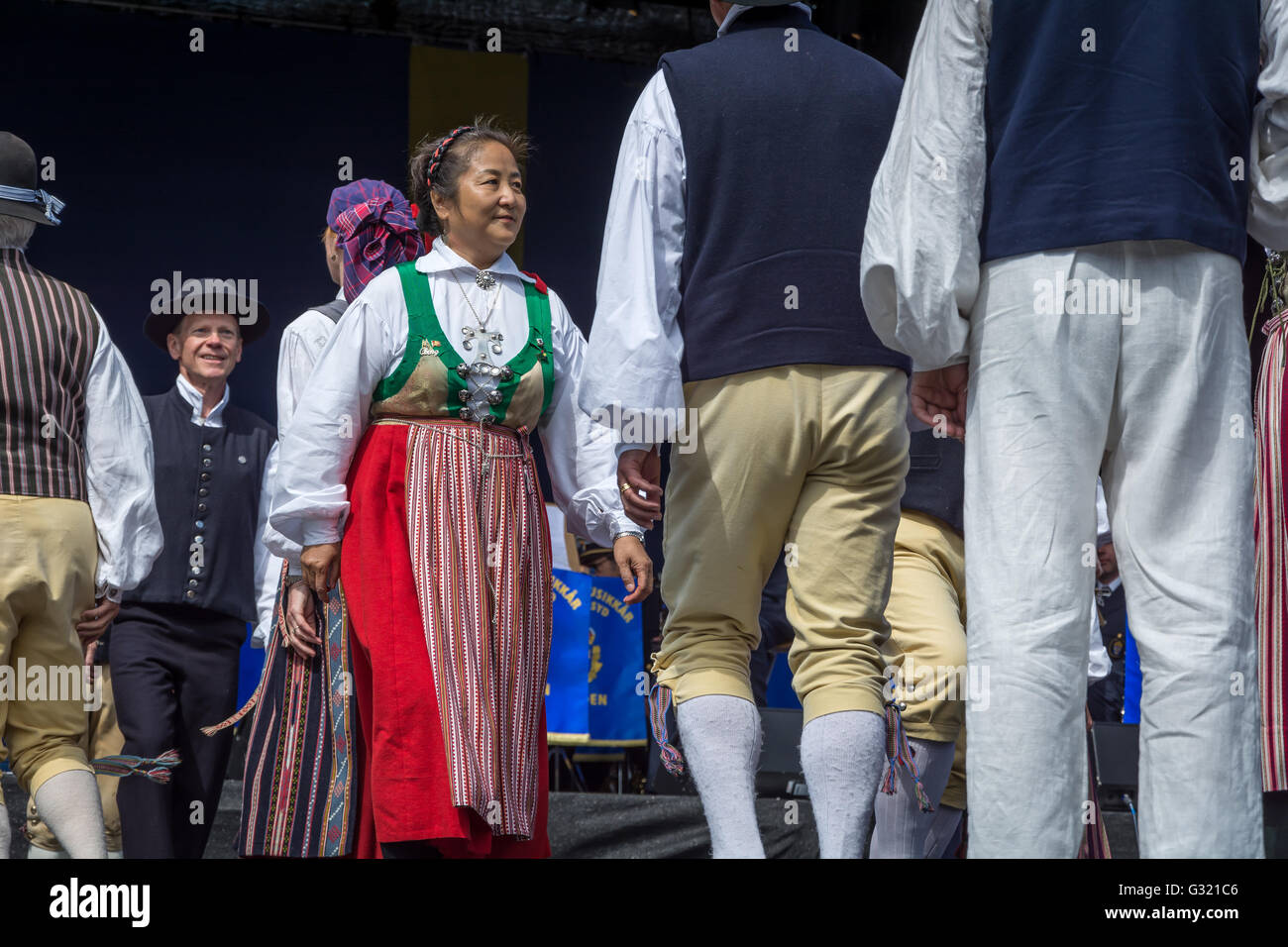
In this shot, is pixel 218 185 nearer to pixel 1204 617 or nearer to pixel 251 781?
pixel 251 781

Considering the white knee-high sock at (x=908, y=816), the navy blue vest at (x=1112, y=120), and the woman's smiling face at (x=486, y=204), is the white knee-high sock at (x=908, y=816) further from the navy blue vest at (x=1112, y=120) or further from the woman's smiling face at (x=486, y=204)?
the woman's smiling face at (x=486, y=204)

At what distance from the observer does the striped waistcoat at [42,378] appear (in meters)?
3.83

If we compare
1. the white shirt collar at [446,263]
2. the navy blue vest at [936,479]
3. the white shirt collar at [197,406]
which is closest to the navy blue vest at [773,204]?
the white shirt collar at [446,263]

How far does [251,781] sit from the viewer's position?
12.4 feet

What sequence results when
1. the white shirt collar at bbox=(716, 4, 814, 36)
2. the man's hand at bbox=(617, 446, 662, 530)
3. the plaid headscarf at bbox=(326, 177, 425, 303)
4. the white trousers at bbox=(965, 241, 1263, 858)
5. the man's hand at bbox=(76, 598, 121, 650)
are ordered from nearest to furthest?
the white trousers at bbox=(965, 241, 1263, 858) → the man's hand at bbox=(617, 446, 662, 530) → the white shirt collar at bbox=(716, 4, 814, 36) → the man's hand at bbox=(76, 598, 121, 650) → the plaid headscarf at bbox=(326, 177, 425, 303)

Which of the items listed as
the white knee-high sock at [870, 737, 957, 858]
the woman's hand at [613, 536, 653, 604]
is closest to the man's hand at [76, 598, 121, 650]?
the woman's hand at [613, 536, 653, 604]

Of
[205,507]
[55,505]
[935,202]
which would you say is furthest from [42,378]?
[935,202]

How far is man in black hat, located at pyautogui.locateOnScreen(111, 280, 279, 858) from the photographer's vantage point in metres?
4.95

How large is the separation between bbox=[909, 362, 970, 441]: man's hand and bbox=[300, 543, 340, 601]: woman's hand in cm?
133

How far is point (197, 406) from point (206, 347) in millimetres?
198

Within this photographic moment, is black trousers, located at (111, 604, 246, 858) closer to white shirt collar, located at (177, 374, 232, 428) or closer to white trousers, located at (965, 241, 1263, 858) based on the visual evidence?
white shirt collar, located at (177, 374, 232, 428)

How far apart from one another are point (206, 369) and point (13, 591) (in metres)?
1.75

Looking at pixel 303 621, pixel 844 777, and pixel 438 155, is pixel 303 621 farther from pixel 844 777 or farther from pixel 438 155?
pixel 844 777
